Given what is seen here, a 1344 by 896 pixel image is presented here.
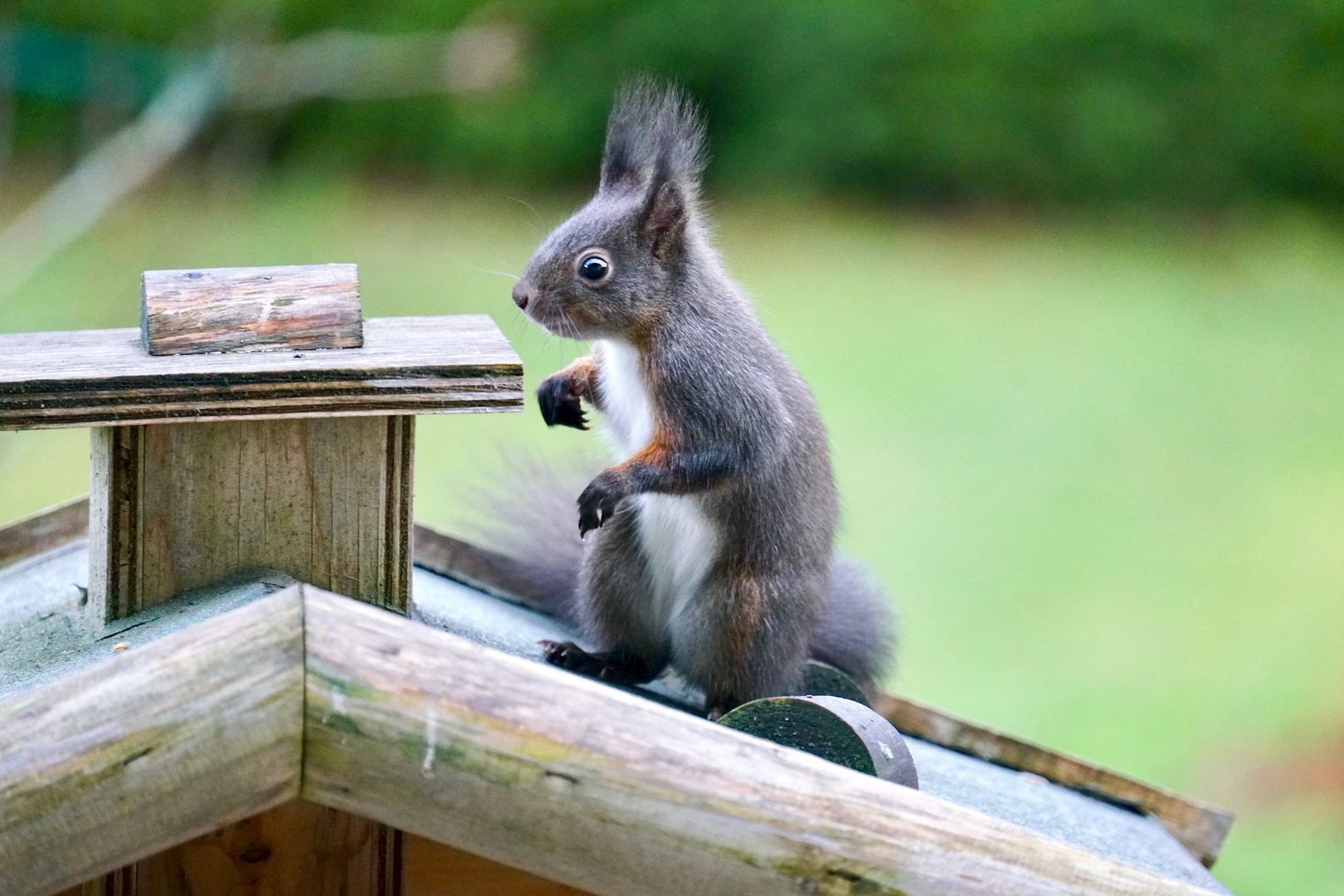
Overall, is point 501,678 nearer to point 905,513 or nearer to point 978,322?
point 905,513

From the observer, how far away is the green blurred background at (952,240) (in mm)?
4375

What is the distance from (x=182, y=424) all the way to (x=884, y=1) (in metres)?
5.77

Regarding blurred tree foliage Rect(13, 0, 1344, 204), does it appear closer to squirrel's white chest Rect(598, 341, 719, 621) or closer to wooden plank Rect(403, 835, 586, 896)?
squirrel's white chest Rect(598, 341, 719, 621)

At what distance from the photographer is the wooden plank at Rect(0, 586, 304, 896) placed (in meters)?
0.74

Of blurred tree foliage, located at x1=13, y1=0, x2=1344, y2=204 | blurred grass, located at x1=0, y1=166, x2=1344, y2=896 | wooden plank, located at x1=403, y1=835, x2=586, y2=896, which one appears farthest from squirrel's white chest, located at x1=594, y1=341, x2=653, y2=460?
blurred tree foliage, located at x1=13, y1=0, x2=1344, y2=204

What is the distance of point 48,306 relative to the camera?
5.07 metres

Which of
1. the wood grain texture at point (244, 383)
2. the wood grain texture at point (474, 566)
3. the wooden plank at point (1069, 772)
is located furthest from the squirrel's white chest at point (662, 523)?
the wood grain texture at point (244, 383)

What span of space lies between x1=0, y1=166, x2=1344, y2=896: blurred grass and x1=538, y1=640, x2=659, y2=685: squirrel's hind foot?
1.55 m

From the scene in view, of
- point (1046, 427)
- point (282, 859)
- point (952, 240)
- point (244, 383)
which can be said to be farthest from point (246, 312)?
point (952, 240)

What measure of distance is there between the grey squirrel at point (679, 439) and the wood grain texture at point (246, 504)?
30 cm

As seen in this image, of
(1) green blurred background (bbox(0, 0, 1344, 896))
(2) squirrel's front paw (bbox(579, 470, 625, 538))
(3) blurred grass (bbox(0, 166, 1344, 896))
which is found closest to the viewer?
(2) squirrel's front paw (bbox(579, 470, 625, 538))

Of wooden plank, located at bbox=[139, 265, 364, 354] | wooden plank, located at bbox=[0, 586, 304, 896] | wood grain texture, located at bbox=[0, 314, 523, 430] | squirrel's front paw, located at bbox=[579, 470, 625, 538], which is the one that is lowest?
wooden plank, located at bbox=[0, 586, 304, 896]

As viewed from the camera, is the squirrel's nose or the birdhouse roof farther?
the squirrel's nose

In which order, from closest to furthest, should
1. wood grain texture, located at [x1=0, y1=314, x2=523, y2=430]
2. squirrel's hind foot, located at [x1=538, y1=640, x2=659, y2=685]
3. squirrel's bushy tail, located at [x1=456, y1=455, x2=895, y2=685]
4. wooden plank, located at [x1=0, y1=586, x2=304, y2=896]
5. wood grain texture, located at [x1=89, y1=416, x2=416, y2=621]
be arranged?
1. wooden plank, located at [x1=0, y1=586, x2=304, y2=896]
2. wood grain texture, located at [x1=0, y1=314, x2=523, y2=430]
3. wood grain texture, located at [x1=89, y1=416, x2=416, y2=621]
4. squirrel's hind foot, located at [x1=538, y1=640, x2=659, y2=685]
5. squirrel's bushy tail, located at [x1=456, y1=455, x2=895, y2=685]
